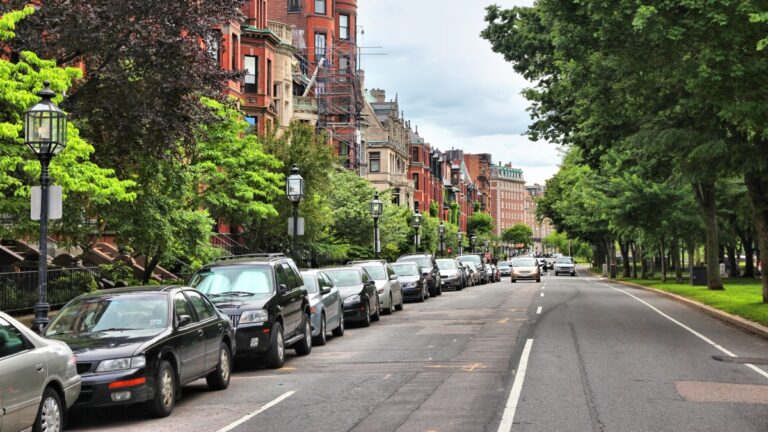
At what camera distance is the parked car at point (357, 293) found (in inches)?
900

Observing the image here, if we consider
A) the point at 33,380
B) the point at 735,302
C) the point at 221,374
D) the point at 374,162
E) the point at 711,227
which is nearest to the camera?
the point at 33,380

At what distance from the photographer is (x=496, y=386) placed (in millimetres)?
12406

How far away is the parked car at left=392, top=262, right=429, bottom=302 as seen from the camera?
34.1 metres

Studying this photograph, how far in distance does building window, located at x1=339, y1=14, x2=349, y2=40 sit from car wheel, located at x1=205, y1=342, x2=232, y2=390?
208 ft

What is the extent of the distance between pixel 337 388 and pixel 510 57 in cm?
1826

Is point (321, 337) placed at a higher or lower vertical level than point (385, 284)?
lower

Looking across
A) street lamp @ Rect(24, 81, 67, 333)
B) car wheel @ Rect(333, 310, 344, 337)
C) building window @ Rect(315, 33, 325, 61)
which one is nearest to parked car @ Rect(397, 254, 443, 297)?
car wheel @ Rect(333, 310, 344, 337)

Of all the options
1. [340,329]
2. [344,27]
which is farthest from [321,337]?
[344,27]

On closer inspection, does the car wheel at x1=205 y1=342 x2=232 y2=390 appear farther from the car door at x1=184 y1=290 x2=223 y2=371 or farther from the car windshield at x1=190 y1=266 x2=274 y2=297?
the car windshield at x1=190 y1=266 x2=274 y2=297

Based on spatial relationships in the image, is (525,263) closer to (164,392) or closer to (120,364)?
(164,392)

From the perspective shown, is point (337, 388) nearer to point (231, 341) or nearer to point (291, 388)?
point (291, 388)

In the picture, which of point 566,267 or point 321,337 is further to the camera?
point 566,267

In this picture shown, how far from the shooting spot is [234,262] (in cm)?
1611

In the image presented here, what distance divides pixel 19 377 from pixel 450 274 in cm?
3825
